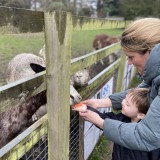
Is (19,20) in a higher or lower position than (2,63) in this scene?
higher

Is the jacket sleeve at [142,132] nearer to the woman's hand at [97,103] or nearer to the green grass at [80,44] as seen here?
the woman's hand at [97,103]

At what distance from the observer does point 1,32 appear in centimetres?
150

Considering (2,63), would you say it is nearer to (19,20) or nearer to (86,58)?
(86,58)

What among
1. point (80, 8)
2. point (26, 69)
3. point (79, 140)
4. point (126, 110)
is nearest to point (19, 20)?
point (126, 110)

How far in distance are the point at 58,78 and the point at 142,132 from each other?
65 cm

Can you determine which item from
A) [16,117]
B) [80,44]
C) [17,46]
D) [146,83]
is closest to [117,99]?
[146,83]

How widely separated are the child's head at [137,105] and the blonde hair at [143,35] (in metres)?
0.40

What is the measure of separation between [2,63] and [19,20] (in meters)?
4.86

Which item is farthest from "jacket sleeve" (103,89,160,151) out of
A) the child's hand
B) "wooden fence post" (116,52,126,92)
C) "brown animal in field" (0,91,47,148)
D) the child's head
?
"wooden fence post" (116,52,126,92)

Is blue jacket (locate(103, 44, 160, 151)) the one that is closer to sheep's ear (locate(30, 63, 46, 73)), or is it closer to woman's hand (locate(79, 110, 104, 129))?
woman's hand (locate(79, 110, 104, 129))

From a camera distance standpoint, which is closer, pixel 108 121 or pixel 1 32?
pixel 1 32

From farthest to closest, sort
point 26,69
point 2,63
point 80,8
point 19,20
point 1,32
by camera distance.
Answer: point 80,8 → point 2,63 → point 26,69 → point 19,20 → point 1,32

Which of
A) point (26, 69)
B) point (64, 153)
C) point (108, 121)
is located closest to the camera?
point (108, 121)

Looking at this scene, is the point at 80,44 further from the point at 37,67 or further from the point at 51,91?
the point at 51,91
